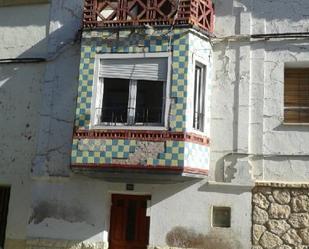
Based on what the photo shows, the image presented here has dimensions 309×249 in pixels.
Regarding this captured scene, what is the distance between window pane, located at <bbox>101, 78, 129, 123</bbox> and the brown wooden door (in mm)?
1645

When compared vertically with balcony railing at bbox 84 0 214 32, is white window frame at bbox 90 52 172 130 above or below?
below

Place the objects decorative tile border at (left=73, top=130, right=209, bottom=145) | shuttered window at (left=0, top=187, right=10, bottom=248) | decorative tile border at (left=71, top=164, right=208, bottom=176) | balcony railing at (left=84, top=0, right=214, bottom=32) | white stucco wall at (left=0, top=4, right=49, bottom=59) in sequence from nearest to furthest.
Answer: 1. decorative tile border at (left=71, top=164, right=208, bottom=176)
2. decorative tile border at (left=73, top=130, right=209, bottom=145)
3. balcony railing at (left=84, top=0, right=214, bottom=32)
4. shuttered window at (left=0, top=187, right=10, bottom=248)
5. white stucco wall at (left=0, top=4, right=49, bottom=59)

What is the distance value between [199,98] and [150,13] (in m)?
1.91

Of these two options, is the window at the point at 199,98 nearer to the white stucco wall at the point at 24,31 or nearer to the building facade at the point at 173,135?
the building facade at the point at 173,135

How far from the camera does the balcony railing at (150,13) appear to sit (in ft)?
31.2

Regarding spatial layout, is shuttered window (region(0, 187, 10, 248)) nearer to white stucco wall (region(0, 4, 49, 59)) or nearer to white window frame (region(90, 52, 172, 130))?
white window frame (region(90, 52, 172, 130))

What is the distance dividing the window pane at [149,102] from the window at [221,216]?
1999 mm

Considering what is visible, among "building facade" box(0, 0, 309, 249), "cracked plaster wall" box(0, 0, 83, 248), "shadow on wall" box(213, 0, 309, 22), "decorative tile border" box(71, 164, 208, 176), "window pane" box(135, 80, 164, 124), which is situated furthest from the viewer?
"cracked plaster wall" box(0, 0, 83, 248)

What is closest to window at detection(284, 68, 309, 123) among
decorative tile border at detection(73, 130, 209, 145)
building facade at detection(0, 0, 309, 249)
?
building facade at detection(0, 0, 309, 249)

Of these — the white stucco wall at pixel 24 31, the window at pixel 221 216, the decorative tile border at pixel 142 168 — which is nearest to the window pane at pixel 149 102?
the decorative tile border at pixel 142 168

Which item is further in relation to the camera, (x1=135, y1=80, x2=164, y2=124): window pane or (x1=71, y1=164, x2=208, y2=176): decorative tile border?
(x1=135, y1=80, x2=164, y2=124): window pane

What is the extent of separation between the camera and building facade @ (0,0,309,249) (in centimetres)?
910

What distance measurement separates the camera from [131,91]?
375 inches

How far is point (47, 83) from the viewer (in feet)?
35.1
